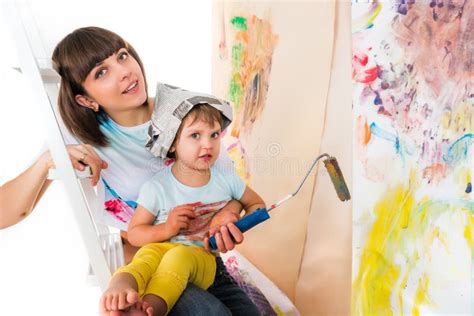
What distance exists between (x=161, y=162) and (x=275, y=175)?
27 cm

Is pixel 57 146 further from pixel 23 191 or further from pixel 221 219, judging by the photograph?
pixel 221 219

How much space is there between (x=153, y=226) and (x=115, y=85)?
0.27 m

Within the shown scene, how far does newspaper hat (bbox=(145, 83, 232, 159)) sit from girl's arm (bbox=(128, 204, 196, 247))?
0.11 meters

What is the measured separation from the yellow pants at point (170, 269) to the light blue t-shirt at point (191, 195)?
47 mm

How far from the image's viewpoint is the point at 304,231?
1371mm

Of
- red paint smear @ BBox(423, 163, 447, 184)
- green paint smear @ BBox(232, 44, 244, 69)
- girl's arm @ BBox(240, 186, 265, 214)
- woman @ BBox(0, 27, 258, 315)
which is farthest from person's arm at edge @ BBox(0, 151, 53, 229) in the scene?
red paint smear @ BBox(423, 163, 447, 184)

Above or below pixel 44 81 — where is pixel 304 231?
below

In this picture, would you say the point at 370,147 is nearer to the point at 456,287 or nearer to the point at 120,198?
the point at 456,287

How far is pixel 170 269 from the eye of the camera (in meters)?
1.02

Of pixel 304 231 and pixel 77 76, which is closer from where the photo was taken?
pixel 77 76

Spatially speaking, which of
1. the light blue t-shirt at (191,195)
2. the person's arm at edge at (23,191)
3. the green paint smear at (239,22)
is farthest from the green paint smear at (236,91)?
the person's arm at edge at (23,191)

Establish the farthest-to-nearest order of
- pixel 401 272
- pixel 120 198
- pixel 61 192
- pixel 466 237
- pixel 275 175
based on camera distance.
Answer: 1. pixel 61 192
2. pixel 275 175
3. pixel 120 198
4. pixel 401 272
5. pixel 466 237

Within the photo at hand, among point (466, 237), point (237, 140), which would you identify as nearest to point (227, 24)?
point (237, 140)

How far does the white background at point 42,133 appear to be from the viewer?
4.18 feet
